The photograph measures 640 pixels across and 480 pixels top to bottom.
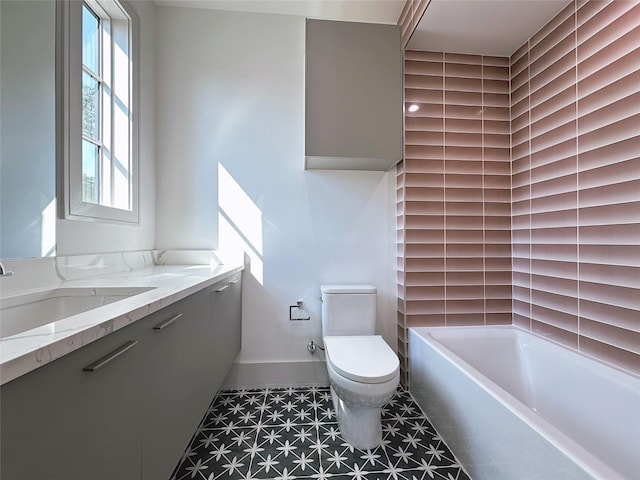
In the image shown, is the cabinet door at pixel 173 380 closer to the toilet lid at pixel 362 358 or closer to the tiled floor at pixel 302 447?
the tiled floor at pixel 302 447

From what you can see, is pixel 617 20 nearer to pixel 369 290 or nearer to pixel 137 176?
pixel 369 290

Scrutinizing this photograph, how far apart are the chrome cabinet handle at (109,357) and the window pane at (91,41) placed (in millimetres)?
1636

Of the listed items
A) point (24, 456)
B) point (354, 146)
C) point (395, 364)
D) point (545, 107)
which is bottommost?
point (395, 364)

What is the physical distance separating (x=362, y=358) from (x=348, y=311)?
44 centimetres

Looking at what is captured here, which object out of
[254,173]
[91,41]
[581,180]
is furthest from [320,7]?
[581,180]

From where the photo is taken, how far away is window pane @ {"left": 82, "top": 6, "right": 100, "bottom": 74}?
157cm

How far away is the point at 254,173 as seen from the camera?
2094 millimetres

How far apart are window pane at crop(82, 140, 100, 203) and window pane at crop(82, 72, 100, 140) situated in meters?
0.08

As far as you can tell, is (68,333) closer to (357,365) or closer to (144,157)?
(357,365)

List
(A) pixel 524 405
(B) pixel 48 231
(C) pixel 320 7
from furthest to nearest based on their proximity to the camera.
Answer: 1. (C) pixel 320 7
2. (B) pixel 48 231
3. (A) pixel 524 405

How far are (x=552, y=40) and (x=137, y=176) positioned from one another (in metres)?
2.70

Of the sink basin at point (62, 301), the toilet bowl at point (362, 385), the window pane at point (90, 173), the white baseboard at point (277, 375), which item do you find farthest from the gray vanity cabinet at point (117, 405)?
the window pane at point (90, 173)

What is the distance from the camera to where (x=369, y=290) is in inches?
75.9

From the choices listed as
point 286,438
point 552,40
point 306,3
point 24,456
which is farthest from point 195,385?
point 552,40
